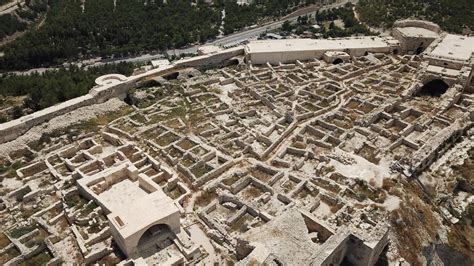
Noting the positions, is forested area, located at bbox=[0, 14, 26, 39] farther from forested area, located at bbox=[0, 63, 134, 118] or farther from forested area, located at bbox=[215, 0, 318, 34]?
forested area, located at bbox=[215, 0, 318, 34]

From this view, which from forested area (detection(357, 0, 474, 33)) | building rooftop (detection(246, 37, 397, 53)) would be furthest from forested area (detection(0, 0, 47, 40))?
forested area (detection(357, 0, 474, 33))

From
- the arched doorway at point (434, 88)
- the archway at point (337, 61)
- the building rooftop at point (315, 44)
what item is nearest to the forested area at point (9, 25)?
the building rooftop at point (315, 44)

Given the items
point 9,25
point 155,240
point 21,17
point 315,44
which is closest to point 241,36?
point 315,44

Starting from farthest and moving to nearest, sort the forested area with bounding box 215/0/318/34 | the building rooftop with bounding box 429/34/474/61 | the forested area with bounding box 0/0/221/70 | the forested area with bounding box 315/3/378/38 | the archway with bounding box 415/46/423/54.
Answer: the forested area with bounding box 215/0/318/34, the forested area with bounding box 315/3/378/38, the forested area with bounding box 0/0/221/70, the archway with bounding box 415/46/423/54, the building rooftop with bounding box 429/34/474/61

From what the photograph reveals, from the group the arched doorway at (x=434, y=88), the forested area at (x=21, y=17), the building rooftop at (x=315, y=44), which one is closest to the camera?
the arched doorway at (x=434, y=88)

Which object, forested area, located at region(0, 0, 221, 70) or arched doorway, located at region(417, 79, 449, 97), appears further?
forested area, located at region(0, 0, 221, 70)

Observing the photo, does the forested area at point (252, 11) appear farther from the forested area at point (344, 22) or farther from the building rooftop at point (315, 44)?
the building rooftop at point (315, 44)

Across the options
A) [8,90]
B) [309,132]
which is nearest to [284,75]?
[309,132]
